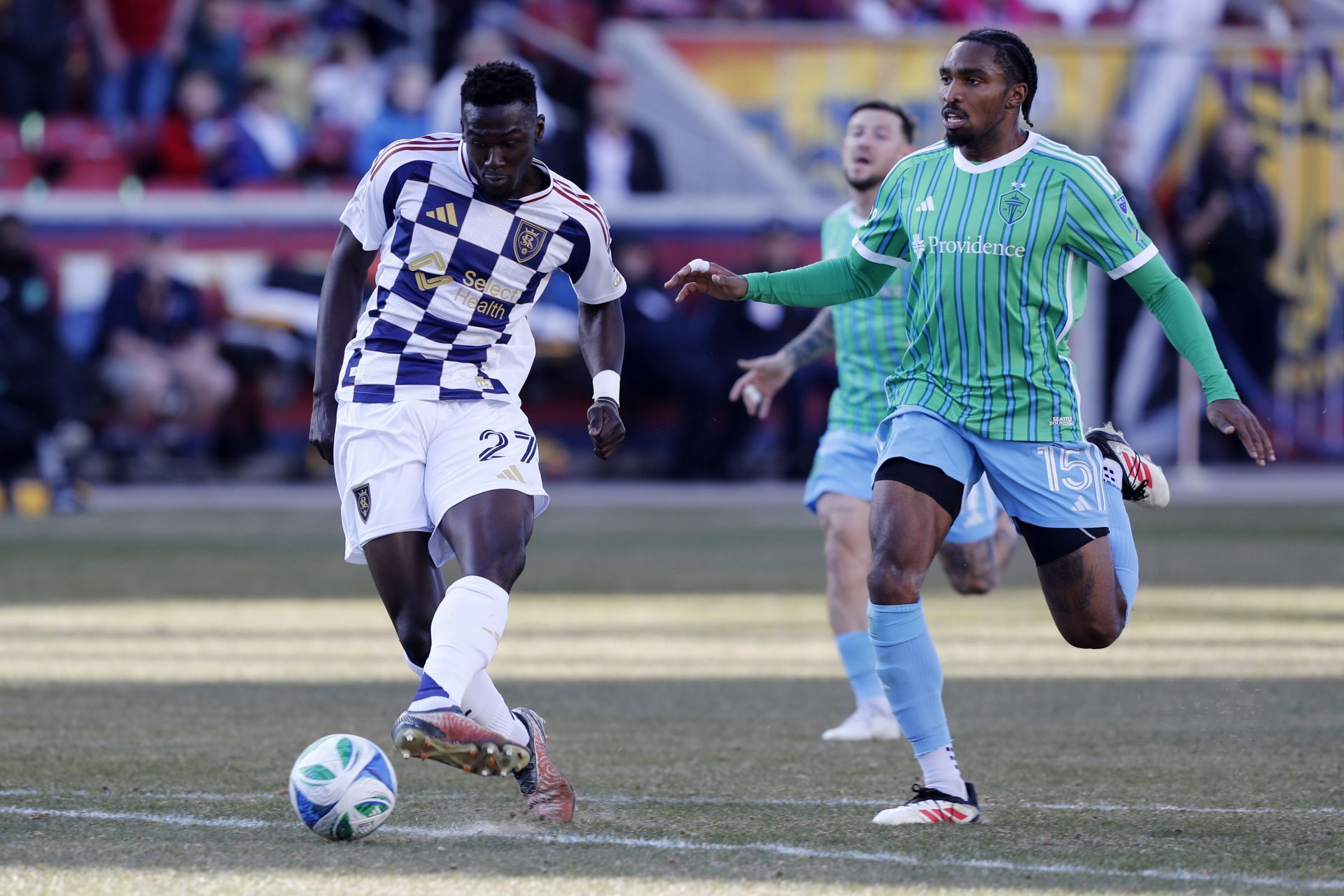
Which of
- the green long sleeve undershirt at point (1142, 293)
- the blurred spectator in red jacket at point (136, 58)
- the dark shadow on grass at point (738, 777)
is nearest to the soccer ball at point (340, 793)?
the dark shadow on grass at point (738, 777)

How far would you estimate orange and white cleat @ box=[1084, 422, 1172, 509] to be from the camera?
6.38m

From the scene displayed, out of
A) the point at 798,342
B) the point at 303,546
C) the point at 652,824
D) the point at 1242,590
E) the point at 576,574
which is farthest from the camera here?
the point at 303,546

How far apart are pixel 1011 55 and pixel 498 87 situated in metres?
1.55

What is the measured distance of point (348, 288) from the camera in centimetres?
625

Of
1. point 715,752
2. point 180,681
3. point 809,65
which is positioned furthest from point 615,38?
point 715,752

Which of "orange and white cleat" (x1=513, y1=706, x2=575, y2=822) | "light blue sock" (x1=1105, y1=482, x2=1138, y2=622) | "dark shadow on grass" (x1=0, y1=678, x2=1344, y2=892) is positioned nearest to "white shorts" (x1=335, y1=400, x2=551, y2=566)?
"orange and white cleat" (x1=513, y1=706, x2=575, y2=822)

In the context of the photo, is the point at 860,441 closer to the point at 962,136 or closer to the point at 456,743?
the point at 962,136

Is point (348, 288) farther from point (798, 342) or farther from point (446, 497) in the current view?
point (798, 342)

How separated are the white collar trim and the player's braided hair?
0.14 meters

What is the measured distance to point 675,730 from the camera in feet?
25.8

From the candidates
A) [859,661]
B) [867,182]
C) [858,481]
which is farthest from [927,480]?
[867,182]

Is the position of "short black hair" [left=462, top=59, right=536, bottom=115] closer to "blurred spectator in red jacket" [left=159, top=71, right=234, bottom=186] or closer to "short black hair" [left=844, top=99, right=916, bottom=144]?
"short black hair" [left=844, top=99, right=916, bottom=144]

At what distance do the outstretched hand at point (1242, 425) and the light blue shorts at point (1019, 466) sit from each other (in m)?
0.47

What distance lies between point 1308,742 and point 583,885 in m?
3.67
